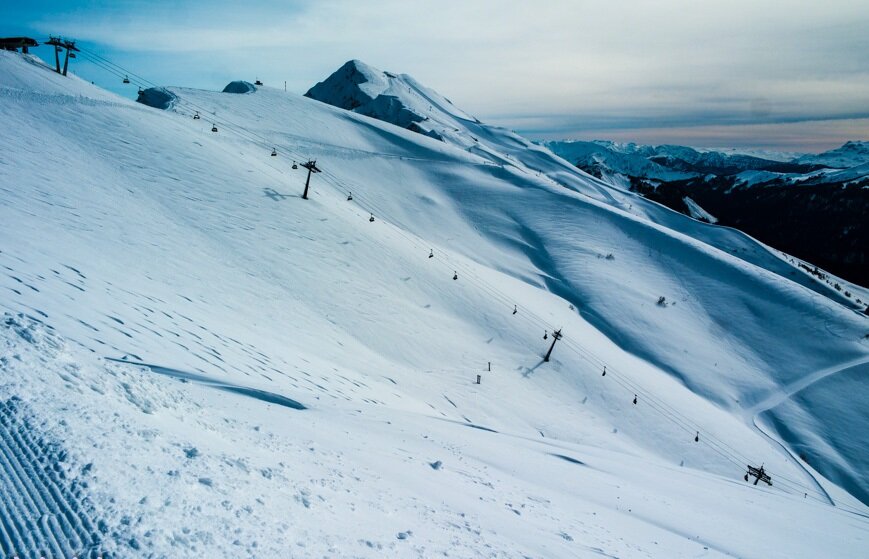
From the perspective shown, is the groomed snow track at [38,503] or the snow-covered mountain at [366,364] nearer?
the groomed snow track at [38,503]

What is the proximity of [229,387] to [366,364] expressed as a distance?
22.2ft

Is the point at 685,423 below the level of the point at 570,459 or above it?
below

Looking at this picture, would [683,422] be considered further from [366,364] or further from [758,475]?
[366,364]

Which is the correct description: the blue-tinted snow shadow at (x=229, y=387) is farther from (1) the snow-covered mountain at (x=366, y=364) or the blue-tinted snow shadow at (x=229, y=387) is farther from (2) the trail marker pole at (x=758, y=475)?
(2) the trail marker pole at (x=758, y=475)

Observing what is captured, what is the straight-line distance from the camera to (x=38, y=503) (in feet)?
11.5

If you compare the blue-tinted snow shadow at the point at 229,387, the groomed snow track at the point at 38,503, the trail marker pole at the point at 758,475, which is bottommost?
the trail marker pole at the point at 758,475

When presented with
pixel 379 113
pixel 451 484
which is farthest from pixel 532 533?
pixel 379 113

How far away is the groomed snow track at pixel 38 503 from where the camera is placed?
127 inches

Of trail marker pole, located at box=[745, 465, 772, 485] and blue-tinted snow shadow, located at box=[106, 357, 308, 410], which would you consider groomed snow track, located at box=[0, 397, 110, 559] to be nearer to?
blue-tinted snow shadow, located at box=[106, 357, 308, 410]

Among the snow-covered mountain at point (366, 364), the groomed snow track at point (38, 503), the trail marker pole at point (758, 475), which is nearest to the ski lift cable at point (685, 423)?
the snow-covered mountain at point (366, 364)

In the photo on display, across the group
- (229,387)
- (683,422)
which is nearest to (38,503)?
(229,387)

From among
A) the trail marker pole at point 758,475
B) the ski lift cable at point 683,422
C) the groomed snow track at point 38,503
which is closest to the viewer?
the groomed snow track at point 38,503

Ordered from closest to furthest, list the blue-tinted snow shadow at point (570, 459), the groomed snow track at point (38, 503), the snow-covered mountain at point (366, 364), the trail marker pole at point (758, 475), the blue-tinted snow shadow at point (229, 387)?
the groomed snow track at point (38, 503) < the snow-covered mountain at point (366, 364) < the blue-tinted snow shadow at point (229, 387) < the blue-tinted snow shadow at point (570, 459) < the trail marker pole at point (758, 475)

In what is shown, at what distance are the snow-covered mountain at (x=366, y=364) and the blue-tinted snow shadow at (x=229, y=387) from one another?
→ 0.07 metres
